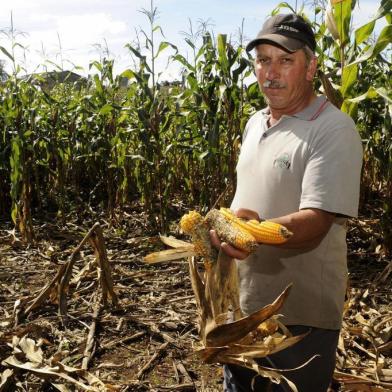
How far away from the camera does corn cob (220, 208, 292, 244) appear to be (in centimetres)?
175

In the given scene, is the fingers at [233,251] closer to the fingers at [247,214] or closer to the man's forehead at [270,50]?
the fingers at [247,214]

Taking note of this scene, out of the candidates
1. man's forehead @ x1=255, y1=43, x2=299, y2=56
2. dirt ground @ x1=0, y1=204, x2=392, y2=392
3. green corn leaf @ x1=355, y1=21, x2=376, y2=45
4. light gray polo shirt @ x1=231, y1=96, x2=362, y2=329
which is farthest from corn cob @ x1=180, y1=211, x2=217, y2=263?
green corn leaf @ x1=355, y1=21, x2=376, y2=45

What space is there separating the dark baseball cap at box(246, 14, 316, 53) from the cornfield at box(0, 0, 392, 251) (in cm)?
217

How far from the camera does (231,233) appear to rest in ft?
6.01

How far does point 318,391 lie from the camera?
7.52 feet

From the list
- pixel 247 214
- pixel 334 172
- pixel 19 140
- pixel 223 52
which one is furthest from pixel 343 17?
pixel 19 140

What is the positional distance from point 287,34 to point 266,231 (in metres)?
0.89

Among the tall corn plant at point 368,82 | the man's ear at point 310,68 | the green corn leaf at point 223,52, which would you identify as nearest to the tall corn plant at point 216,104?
the green corn leaf at point 223,52

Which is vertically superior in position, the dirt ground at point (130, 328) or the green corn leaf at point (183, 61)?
the green corn leaf at point (183, 61)

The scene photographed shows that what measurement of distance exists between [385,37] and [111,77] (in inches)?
190

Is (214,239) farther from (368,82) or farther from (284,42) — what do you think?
(368,82)

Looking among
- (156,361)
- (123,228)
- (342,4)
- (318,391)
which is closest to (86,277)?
(156,361)

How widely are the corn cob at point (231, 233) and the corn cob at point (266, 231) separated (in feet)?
0.06

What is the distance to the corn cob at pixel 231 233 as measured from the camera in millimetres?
1764
